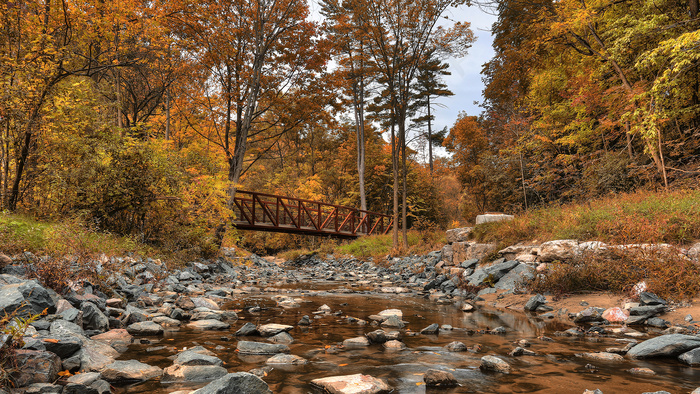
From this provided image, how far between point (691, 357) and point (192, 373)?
394 cm

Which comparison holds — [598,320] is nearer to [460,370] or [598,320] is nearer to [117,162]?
[460,370]

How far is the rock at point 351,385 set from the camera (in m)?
2.19

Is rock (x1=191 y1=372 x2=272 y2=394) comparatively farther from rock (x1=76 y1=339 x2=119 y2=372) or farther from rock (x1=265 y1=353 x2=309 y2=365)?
rock (x1=76 y1=339 x2=119 y2=372)

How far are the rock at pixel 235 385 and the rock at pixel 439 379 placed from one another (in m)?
1.10

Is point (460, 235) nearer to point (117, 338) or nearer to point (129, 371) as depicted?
point (117, 338)

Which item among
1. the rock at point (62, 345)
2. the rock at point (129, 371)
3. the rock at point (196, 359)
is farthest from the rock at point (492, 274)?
the rock at point (62, 345)

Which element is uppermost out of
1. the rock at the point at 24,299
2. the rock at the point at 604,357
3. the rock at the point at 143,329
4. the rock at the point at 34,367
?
the rock at the point at 24,299

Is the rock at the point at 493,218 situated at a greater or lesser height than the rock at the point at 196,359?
greater

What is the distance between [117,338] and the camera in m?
3.28

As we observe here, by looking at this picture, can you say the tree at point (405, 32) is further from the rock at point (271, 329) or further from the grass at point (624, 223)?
the rock at point (271, 329)

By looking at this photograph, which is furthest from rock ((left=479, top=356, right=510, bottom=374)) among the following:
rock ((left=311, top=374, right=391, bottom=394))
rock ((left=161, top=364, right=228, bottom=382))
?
rock ((left=161, top=364, right=228, bottom=382))

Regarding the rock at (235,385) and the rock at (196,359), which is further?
the rock at (196,359)

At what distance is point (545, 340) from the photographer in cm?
374

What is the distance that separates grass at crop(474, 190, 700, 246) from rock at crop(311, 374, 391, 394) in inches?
222
